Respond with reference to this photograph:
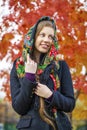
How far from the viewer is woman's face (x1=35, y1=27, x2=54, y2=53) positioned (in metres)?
2.79

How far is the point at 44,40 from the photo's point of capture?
2803 mm

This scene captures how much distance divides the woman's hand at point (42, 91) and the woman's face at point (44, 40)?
0.88ft

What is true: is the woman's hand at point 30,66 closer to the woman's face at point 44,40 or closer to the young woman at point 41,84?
the young woman at point 41,84

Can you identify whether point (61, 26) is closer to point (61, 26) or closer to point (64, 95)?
point (61, 26)

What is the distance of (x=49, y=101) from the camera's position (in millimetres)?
2691

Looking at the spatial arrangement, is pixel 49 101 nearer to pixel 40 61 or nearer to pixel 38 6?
pixel 40 61

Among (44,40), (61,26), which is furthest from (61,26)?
(44,40)

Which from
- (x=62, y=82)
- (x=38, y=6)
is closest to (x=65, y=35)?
(x=38, y=6)

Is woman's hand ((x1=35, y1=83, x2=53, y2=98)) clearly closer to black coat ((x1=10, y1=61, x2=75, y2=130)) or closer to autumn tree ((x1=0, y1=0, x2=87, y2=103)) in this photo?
black coat ((x1=10, y1=61, x2=75, y2=130))

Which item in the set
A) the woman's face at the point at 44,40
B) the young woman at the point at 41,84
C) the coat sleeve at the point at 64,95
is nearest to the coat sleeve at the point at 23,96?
the young woman at the point at 41,84

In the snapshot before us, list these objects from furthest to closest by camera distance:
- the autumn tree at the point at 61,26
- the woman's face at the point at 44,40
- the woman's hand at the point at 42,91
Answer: the autumn tree at the point at 61,26
the woman's face at the point at 44,40
the woman's hand at the point at 42,91

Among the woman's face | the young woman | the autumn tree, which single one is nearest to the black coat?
the young woman

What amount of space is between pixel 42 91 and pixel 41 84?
0.05 metres

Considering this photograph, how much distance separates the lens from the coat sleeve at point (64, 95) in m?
2.71
